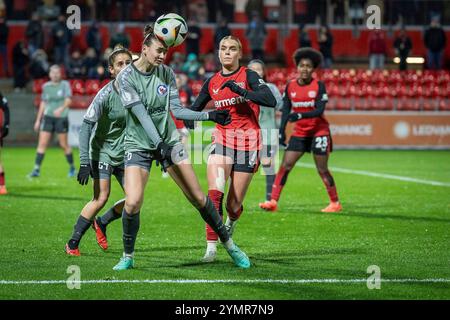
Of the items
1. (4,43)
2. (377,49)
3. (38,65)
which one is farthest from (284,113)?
(4,43)

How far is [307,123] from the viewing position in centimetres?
1537

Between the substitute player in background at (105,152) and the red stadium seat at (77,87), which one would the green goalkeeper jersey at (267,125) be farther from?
the red stadium seat at (77,87)

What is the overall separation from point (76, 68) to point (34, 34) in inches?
90.3

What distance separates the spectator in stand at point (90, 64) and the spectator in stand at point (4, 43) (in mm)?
3517

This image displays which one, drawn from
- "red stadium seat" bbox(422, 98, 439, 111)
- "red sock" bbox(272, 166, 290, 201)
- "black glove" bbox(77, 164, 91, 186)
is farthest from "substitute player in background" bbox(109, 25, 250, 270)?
"red stadium seat" bbox(422, 98, 439, 111)

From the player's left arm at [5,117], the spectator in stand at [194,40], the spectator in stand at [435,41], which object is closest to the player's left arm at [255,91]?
the player's left arm at [5,117]

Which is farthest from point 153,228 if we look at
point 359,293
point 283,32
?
point 283,32

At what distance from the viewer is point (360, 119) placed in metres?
31.3

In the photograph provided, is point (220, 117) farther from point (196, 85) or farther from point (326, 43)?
point (326, 43)

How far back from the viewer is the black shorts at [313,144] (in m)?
15.3

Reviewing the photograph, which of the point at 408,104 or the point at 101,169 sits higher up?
the point at 101,169

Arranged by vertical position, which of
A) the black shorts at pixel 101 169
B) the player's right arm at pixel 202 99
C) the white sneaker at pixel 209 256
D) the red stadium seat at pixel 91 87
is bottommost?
the white sneaker at pixel 209 256

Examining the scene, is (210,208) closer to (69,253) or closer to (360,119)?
(69,253)

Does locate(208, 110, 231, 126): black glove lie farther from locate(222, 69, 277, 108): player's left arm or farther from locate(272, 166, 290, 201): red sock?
locate(272, 166, 290, 201): red sock
